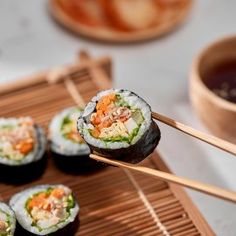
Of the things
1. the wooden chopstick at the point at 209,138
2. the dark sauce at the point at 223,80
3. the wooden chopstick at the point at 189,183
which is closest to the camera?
the wooden chopstick at the point at 189,183

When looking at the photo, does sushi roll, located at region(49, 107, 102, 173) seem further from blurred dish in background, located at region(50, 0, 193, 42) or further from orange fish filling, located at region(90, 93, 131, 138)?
blurred dish in background, located at region(50, 0, 193, 42)

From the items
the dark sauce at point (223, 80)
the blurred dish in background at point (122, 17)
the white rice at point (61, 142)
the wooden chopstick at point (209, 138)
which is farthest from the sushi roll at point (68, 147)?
the blurred dish in background at point (122, 17)

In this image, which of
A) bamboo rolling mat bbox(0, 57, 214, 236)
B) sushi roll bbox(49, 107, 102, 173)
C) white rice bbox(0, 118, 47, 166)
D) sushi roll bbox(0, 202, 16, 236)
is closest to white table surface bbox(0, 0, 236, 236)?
bamboo rolling mat bbox(0, 57, 214, 236)

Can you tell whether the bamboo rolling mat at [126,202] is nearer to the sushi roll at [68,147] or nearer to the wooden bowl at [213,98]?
the sushi roll at [68,147]

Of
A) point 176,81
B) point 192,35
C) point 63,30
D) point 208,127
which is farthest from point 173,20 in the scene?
→ point 208,127

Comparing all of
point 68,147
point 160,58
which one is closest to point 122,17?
point 160,58

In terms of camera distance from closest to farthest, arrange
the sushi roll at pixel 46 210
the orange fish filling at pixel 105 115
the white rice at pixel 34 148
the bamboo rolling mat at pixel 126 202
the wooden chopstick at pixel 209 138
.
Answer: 1. the wooden chopstick at pixel 209 138
2. the orange fish filling at pixel 105 115
3. the sushi roll at pixel 46 210
4. the bamboo rolling mat at pixel 126 202
5. the white rice at pixel 34 148
